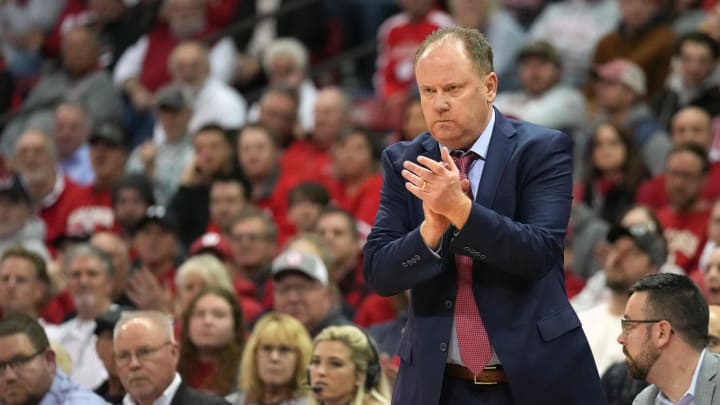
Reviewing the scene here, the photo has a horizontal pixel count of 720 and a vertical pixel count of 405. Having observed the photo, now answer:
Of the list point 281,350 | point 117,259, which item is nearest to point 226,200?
point 117,259

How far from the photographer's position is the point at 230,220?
327 inches

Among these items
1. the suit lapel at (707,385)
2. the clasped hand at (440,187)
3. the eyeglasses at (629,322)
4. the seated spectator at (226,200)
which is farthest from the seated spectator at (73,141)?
the clasped hand at (440,187)

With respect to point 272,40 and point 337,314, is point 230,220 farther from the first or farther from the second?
point 272,40

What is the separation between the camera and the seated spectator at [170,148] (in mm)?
9523

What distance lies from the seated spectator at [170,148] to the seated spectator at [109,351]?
3.10 meters

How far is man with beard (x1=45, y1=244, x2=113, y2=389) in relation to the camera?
704cm

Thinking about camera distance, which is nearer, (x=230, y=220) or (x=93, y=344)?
(x=93, y=344)

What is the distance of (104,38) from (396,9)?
8.63 ft

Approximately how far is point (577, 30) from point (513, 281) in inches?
261

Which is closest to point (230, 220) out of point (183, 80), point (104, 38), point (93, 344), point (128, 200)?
point (128, 200)

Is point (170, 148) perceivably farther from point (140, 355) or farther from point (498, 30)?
point (140, 355)

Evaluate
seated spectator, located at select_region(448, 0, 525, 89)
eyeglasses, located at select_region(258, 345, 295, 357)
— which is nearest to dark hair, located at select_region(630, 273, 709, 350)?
eyeglasses, located at select_region(258, 345, 295, 357)

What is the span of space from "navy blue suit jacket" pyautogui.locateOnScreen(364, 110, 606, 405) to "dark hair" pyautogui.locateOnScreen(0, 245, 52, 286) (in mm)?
4486

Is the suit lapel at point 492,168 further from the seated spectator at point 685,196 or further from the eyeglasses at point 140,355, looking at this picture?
the seated spectator at point 685,196
